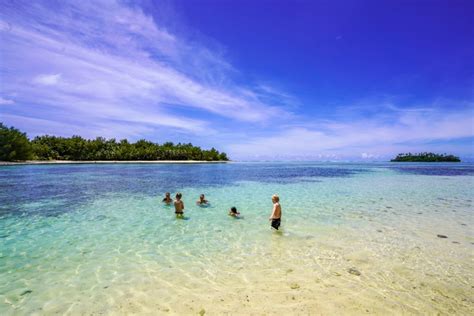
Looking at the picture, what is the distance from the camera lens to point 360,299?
5766 millimetres

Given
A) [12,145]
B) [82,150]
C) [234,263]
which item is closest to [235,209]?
[234,263]

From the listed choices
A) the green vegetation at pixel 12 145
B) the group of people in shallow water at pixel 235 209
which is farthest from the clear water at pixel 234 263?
the green vegetation at pixel 12 145

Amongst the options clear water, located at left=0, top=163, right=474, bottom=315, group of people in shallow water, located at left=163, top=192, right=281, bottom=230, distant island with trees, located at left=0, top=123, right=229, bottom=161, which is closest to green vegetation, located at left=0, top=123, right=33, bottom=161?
distant island with trees, located at left=0, top=123, right=229, bottom=161

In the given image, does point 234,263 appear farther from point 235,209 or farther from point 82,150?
point 82,150

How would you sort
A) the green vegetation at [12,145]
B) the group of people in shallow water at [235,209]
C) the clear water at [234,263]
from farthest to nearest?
the green vegetation at [12,145], the group of people in shallow water at [235,209], the clear water at [234,263]

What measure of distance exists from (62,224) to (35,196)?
10923 mm

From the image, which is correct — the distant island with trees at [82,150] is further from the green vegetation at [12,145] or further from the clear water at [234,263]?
the clear water at [234,263]

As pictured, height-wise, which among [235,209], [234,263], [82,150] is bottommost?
[234,263]

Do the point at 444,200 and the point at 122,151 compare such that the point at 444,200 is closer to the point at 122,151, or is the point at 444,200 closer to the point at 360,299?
the point at 360,299

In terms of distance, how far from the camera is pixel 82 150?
104 m

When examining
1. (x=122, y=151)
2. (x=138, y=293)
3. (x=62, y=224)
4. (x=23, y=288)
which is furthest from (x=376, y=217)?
(x=122, y=151)

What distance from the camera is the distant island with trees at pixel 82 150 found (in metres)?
75.2

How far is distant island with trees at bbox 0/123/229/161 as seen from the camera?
247 ft

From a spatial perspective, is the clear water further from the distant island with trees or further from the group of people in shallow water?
the distant island with trees
